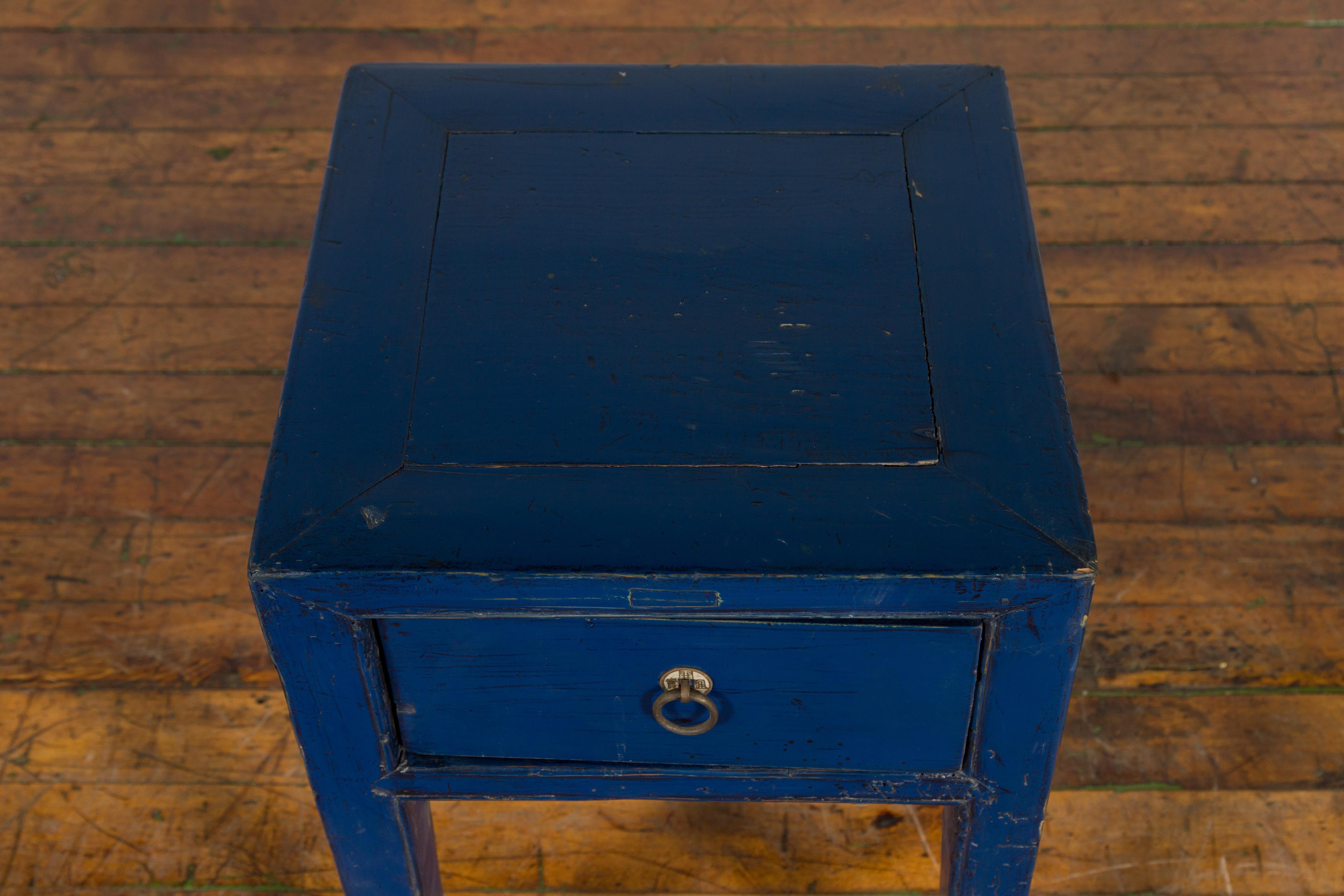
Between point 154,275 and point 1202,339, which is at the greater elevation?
point 154,275

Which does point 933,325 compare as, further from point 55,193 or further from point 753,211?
point 55,193

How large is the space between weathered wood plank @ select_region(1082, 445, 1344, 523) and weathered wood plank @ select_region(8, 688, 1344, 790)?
243mm

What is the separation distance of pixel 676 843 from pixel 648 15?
1.46m

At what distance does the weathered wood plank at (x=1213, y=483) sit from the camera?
146cm

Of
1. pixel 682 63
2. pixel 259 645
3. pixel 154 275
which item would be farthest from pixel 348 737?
pixel 682 63

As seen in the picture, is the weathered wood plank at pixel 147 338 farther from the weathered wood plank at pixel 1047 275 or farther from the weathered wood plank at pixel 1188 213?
the weathered wood plank at pixel 1188 213

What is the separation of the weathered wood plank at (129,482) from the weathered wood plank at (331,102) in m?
0.65

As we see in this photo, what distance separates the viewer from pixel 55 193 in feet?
5.98

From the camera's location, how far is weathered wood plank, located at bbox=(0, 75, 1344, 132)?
1920 mm

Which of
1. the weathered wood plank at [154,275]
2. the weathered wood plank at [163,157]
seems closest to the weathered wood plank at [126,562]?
the weathered wood plank at [154,275]

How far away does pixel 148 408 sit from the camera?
5.15ft

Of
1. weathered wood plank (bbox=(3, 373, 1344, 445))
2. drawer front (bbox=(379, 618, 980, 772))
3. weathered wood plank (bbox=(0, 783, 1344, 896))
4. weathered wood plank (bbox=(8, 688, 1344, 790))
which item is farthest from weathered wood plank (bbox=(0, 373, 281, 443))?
drawer front (bbox=(379, 618, 980, 772))

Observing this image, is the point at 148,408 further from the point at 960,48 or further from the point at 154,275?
the point at 960,48

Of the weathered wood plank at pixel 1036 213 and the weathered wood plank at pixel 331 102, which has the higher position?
the weathered wood plank at pixel 331 102
